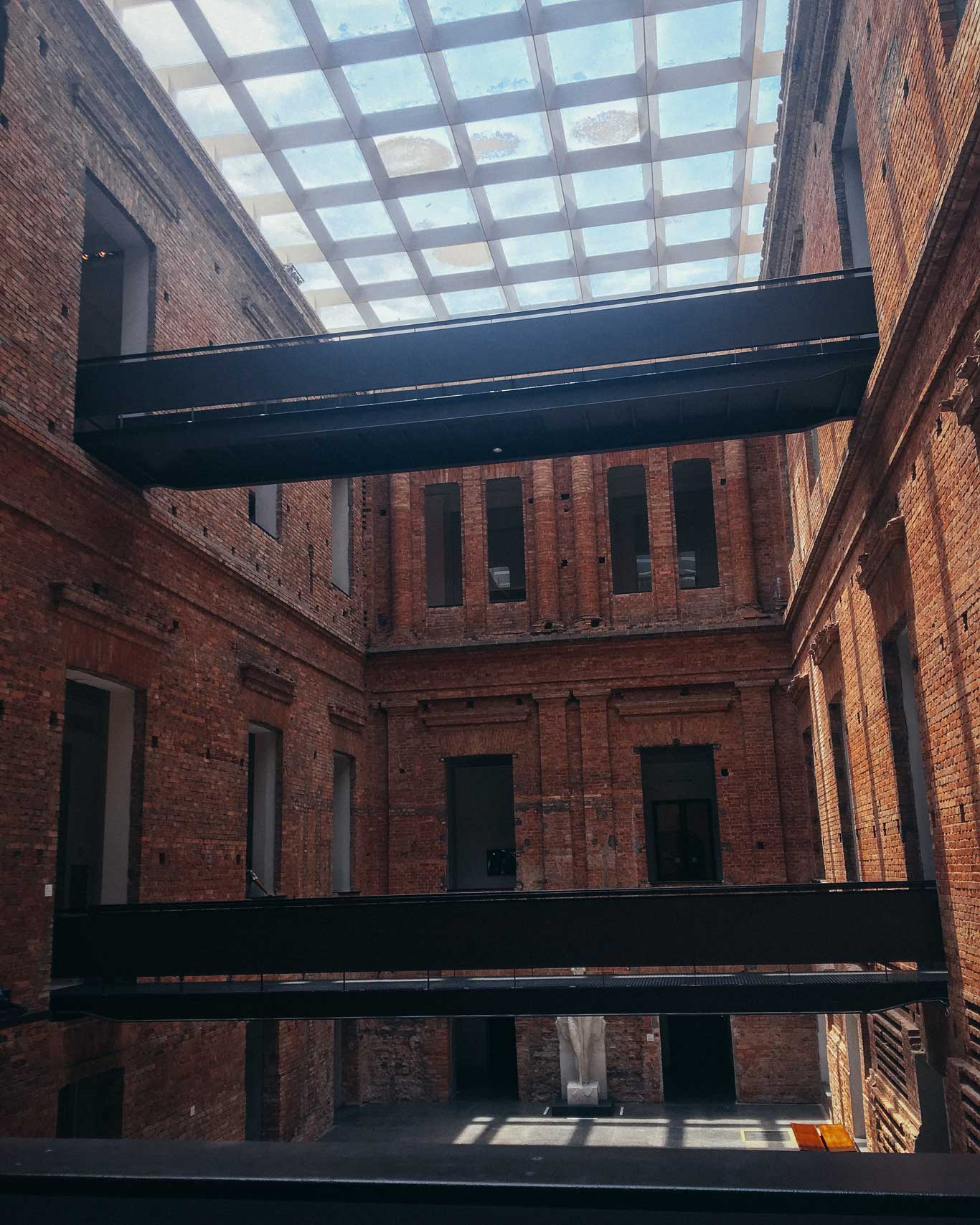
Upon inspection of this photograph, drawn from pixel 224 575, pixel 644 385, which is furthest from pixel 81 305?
pixel 644 385

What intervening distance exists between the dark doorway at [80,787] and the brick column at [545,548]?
731cm

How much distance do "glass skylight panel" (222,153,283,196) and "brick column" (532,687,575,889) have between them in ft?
28.6

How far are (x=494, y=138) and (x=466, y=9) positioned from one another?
1845 mm

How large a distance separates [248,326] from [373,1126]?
11.0m

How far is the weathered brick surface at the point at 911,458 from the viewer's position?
20.7 feet

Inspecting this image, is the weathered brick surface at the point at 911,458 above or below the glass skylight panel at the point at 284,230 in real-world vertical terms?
below

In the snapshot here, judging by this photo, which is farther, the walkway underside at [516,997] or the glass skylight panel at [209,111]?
the glass skylight panel at [209,111]

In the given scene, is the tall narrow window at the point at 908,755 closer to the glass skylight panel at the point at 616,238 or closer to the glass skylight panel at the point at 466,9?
the glass skylight panel at the point at 466,9

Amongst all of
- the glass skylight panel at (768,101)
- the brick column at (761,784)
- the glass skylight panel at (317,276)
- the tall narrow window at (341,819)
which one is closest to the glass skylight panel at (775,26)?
the glass skylight panel at (768,101)

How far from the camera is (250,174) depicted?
13375 mm

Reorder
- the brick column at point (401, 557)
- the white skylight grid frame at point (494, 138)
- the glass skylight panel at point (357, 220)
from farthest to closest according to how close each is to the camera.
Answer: the brick column at point (401, 557), the glass skylight panel at point (357, 220), the white skylight grid frame at point (494, 138)

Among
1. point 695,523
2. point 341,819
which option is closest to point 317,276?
point 341,819

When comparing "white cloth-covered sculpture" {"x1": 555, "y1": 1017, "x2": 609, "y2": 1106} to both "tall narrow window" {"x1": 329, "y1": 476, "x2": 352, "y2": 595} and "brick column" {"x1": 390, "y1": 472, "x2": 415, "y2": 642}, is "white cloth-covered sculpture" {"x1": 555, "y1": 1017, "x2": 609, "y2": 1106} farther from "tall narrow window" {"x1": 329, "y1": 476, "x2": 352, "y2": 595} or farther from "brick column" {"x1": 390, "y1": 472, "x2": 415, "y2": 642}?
"tall narrow window" {"x1": 329, "y1": 476, "x2": 352, "y2": 595}

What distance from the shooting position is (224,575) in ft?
41.1
